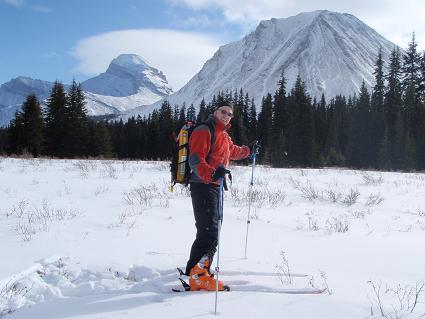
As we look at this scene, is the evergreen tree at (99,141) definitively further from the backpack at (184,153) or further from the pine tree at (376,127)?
the backpack at (184,153)

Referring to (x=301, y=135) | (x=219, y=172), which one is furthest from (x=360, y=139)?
(x=219, y=172)

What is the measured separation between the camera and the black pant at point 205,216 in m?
5.05

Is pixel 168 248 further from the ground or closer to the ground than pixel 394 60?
closer to the ground

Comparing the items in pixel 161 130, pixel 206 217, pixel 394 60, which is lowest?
pixel 206 217

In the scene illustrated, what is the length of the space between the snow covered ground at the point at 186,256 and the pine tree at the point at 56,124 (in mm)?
37442

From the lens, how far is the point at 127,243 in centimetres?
668

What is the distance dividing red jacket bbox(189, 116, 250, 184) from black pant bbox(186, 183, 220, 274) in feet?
0.46

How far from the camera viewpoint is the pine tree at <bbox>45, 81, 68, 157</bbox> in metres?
47.1

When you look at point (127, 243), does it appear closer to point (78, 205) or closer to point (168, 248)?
point (168, 248)

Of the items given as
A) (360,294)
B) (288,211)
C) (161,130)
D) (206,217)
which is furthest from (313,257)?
(161,130)

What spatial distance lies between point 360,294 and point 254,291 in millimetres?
1197

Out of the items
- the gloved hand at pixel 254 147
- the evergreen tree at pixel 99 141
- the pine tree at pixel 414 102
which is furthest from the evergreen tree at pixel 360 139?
the gloved hand at pixel 254 147

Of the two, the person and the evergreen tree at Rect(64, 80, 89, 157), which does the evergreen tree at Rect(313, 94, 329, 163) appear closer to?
the evergreen tree at Rect(64, 80, 89, 157)

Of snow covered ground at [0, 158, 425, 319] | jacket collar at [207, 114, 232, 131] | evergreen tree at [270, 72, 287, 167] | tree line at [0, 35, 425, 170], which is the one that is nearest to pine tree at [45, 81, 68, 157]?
tree line at [0, 35, 425, 170]
